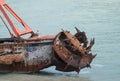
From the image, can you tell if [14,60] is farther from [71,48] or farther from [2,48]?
[71,48]

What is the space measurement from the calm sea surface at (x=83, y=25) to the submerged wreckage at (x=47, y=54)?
0.42 m

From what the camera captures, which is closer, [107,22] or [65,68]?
[65,68]

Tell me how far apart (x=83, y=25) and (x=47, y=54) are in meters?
14.1

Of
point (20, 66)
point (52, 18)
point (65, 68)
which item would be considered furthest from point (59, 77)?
point (52, 18)

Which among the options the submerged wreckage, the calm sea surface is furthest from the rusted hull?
the calm sea surface

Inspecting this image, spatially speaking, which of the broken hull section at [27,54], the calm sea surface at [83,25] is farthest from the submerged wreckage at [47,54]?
the calm sea surface at [83,25]

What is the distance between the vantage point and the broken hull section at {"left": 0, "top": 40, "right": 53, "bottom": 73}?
17.2 meters

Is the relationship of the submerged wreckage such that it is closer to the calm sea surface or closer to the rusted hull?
the rusted hull

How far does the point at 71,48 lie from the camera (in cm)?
1700

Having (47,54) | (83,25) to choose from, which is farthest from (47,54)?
(83,25)

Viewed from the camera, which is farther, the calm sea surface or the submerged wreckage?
the calm sea surface

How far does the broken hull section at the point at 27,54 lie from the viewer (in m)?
17.2

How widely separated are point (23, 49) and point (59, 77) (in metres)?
1.76

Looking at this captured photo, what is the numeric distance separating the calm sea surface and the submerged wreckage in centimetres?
42
